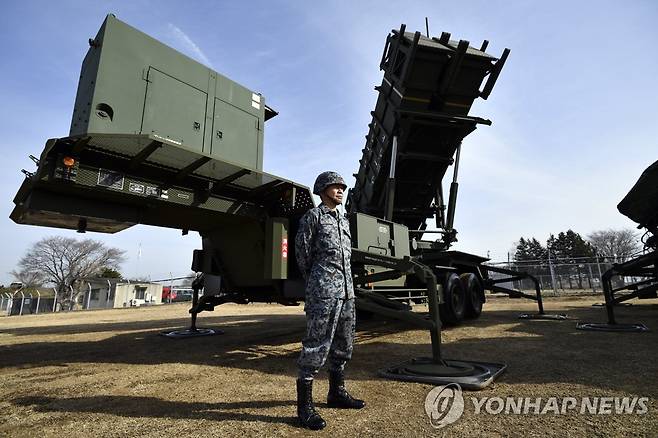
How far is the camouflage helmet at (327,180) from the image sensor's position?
9.44ft

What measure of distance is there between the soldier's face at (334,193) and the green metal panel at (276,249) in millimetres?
1648

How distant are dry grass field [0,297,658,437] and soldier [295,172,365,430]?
0.25 m

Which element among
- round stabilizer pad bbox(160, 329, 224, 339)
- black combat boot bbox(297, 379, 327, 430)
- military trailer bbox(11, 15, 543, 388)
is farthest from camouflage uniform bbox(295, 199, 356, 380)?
round stabilizer pad bbox(160, 329, 224, 339)

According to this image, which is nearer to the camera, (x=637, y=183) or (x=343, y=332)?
(x=343, y=332)

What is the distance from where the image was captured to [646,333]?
17.5 ft

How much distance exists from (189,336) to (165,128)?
13.7 ft

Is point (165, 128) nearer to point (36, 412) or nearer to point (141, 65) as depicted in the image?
point (141, 65)

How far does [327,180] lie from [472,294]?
→ 5854 mm

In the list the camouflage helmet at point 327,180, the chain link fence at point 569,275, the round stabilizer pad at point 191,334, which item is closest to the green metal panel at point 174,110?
the camouflage helmet at point 327,180

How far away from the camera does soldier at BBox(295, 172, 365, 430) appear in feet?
8.25

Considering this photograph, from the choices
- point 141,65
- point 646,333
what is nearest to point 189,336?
point 141,65

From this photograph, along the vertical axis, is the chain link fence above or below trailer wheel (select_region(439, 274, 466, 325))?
above

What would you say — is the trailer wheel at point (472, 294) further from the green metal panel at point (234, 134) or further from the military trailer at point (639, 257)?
the green metal panel at point (234, 134)

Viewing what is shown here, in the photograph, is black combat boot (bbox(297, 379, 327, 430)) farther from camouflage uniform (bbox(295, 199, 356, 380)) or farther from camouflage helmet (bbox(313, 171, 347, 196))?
camouflage helmet (bbox(313, 171, 347, 196))
